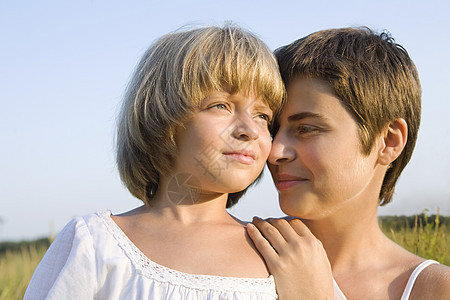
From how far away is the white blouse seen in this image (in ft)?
7.39

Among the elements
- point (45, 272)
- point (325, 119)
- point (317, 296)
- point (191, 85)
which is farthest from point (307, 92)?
point (45, 272)

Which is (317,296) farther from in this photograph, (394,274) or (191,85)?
(191,85)

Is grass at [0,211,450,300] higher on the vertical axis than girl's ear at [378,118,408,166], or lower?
lower

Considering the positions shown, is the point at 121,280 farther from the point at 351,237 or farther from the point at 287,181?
the point at 351,237

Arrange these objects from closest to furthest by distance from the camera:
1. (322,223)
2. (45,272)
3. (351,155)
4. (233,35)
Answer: (45,272)
(233,35)
(351,155)
(322,223)

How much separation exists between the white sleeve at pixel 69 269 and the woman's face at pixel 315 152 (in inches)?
42.8

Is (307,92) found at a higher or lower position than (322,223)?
higher

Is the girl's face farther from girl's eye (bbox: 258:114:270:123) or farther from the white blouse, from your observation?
the white blouse

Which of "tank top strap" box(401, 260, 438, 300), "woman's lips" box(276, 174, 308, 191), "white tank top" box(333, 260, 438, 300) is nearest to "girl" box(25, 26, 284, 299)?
"woman's lips" box(276, 174, 308, 191)

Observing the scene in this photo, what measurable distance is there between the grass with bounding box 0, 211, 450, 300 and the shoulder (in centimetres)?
159

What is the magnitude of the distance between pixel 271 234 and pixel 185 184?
509mm

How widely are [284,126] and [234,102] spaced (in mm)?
494

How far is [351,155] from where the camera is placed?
2.84m

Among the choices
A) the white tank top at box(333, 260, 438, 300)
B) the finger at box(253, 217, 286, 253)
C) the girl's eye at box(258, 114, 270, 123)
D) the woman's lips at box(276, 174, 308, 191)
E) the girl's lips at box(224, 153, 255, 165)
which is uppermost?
the girl's eye at box(258, 114, 270, 123)
